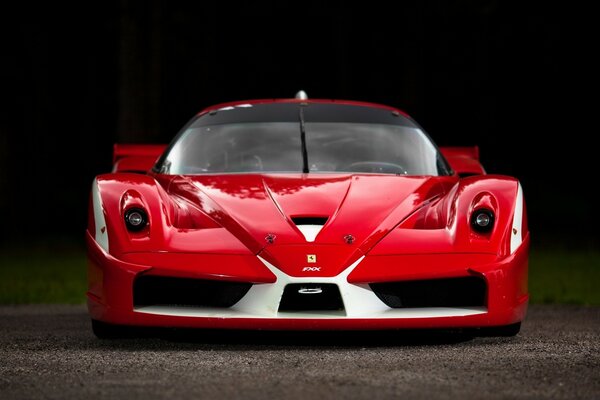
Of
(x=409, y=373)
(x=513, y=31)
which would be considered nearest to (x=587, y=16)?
(x=513, y=31)

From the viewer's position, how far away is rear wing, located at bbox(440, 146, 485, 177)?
26.2 ft

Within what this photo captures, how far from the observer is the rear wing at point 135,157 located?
790 cm

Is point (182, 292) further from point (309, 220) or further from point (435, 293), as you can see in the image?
point (435, 293)

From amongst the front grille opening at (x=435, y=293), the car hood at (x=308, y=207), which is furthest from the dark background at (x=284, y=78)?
the front grille opening at (x=435, y=293)

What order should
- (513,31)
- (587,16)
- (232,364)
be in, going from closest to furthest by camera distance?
1. (232,364)
2. (587,16)
3. (513,31)

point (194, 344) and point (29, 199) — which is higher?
point (194, 344)

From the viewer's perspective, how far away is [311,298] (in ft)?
19.1

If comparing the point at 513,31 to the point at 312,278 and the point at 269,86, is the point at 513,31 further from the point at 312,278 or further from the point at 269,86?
the point at 312,278

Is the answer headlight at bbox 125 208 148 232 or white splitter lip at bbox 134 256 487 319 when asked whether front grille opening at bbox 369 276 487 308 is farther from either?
headlight at bbox 125 208 148 232

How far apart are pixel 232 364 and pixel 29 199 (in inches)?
737

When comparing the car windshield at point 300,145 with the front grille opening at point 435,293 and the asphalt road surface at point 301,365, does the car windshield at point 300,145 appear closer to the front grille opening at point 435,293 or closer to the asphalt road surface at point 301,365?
the asphalt road surface at point 301,365

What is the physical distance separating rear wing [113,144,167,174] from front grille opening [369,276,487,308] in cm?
251

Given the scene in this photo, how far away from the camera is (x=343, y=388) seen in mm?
4648

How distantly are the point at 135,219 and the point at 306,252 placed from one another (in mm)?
1003
